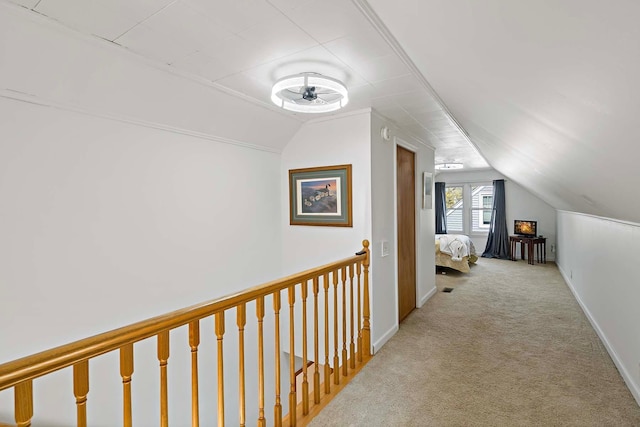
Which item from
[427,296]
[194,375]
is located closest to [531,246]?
[427,296]

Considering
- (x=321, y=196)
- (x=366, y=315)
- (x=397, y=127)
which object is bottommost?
(x=366, y=315)

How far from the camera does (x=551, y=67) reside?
93cm

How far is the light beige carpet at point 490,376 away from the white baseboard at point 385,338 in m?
0.05

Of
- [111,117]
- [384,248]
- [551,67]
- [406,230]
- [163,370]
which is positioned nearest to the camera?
[551,67]

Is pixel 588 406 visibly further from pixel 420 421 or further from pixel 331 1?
pixel 331 1

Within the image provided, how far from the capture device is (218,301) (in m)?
1.36

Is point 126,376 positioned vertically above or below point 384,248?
below

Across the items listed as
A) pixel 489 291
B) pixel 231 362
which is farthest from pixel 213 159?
pixel 489 291

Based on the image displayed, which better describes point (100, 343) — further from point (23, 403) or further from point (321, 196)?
point (321, 196)

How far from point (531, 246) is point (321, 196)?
5.84m

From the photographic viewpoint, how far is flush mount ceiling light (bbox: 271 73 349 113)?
6.28ft

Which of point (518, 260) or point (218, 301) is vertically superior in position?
point (218, 301)

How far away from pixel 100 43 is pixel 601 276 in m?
4.35

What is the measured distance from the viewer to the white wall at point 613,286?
2133 mm
